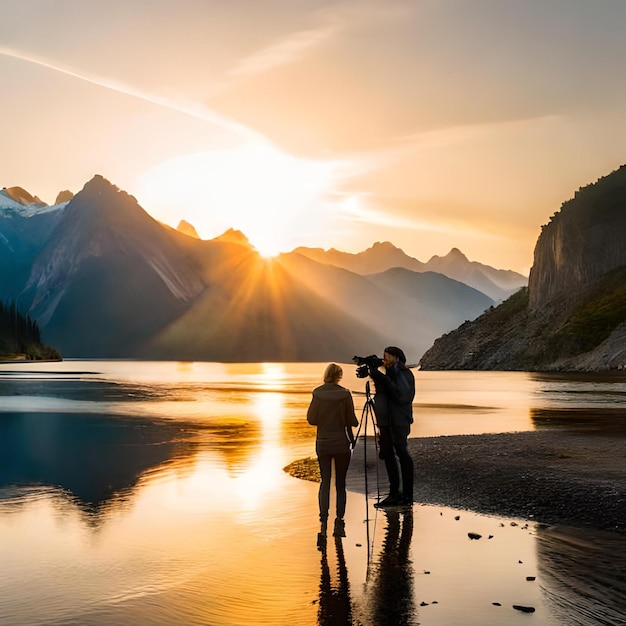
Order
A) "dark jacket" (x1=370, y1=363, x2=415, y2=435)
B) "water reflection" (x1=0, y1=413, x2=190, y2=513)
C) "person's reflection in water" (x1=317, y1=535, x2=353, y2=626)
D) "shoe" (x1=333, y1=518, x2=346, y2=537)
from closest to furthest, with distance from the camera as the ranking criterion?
1. "person's reflection in water" (x1=317, y1=535, x2=353, y2=626)
2. "shoe" (x1=333, y1=518, x2=346, y2=537)
3. "dark jacket" (x1=370, y1=363, x2=415, y2=435)
4. "water reflection" (x1=0, y1=413, x2=190, y2=513)

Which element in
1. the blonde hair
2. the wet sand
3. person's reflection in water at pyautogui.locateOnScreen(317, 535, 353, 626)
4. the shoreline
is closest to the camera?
person's reflection in water at pyautogui.locateOnScreen(317, 535, 353, 626)

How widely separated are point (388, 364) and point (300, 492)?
460 cm

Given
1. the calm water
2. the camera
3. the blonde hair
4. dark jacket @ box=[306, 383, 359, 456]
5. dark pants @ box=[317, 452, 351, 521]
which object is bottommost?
the calm water

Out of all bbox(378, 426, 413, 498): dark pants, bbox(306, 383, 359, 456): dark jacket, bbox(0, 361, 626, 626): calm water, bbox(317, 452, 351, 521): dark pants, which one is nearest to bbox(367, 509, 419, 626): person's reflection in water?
bbox(0, 361, 626, 626): calm water

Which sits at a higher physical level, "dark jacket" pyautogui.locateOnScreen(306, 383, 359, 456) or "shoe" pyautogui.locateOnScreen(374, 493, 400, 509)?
"dark jacket" pyautogui.locateOnScreen(306, 383, 359, 456)

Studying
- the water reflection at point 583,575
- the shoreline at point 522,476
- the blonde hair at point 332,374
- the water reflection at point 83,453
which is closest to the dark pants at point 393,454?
the shoreline at point 522,476

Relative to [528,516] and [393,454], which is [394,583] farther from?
[393,454]

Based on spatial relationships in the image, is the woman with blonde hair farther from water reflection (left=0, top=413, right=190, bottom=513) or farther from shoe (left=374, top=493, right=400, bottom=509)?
water reflection (left=0, top=413, right=190, bottom=513)

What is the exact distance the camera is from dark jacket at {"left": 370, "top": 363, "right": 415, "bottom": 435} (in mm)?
17644

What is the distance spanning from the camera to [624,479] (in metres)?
20.2

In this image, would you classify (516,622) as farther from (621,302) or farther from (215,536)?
(621,302)

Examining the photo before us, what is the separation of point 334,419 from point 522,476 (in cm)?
814

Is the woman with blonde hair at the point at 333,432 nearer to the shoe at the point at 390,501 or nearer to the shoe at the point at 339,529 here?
the shoe at the point at 339,529

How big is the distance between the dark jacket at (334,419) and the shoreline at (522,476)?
4.29m
